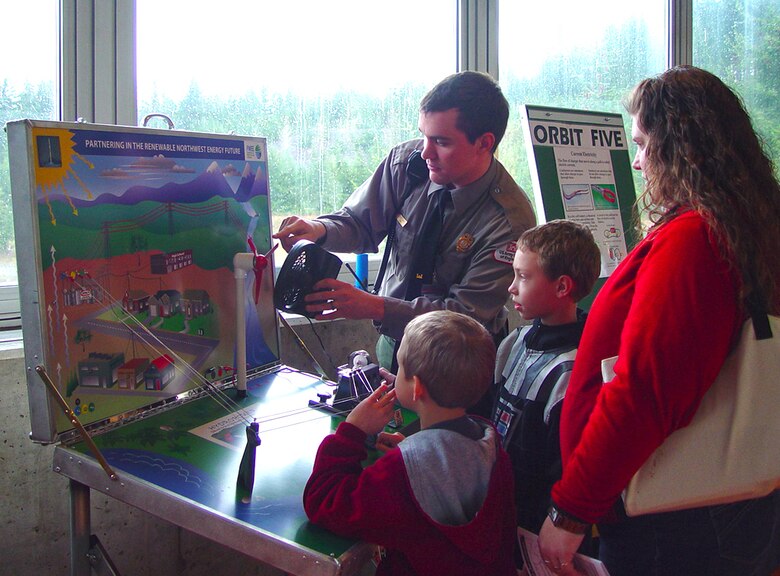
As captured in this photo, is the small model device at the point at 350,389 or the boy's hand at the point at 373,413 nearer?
the boy's hand at the point at 373,413

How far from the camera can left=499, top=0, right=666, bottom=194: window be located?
3352 millimetres

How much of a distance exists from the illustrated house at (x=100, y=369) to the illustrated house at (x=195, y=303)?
0.67 ft

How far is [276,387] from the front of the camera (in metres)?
1.81

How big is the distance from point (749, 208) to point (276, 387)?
1.15 metres

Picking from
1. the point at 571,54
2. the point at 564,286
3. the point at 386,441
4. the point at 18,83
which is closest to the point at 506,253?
the point at 564,286

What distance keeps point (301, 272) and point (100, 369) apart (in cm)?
50

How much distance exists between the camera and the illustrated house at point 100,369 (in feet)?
4.59

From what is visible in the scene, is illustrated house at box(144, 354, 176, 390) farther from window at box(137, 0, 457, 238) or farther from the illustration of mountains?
window at box(137, 0, 457, 238)

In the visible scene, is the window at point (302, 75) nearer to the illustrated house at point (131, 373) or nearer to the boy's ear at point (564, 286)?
the illustrated house at point (131, 373)

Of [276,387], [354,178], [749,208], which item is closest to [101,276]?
[276,387]

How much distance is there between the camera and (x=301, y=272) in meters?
1.70

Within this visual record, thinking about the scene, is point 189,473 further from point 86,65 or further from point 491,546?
point 86,65

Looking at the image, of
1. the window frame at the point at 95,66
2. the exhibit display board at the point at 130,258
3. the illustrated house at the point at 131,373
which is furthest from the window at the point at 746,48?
the illustrated house at the point at 131,373

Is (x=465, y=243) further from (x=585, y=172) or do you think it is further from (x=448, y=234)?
(x=585, y=172)
